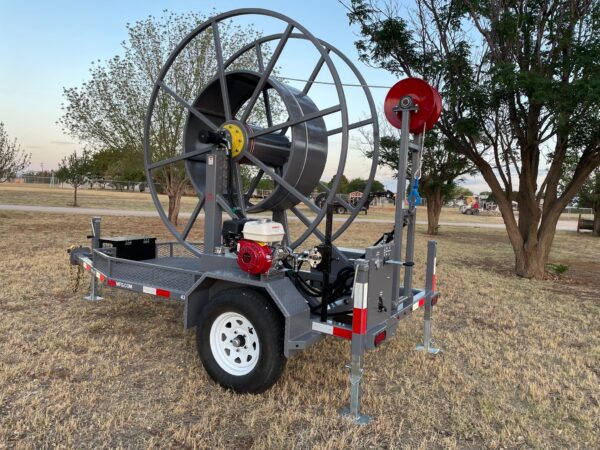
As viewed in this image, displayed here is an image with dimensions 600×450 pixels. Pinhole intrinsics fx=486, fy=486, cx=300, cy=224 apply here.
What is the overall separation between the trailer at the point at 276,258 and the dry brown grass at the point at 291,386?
0.99ft

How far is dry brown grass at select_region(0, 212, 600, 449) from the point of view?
323 cm

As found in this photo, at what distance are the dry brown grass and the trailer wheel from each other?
0.52ft

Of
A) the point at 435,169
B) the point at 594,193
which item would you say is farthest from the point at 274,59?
the point at 594,193

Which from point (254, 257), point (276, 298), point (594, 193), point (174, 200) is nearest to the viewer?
point (276, 298)

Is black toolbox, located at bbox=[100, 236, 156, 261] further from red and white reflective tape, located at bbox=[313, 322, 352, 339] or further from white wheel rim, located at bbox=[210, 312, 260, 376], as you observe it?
red and white reflective tape, located at bbox=[313, 322, 352, 339]

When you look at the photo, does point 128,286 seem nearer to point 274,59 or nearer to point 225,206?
point 225,206

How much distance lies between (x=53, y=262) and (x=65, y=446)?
6.84 metres

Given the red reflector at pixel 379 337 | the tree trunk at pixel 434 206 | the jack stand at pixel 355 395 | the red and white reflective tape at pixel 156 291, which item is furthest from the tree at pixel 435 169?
the jack stand at pixel 355 395

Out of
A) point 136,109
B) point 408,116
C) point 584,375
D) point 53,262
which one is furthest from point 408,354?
point 136,109

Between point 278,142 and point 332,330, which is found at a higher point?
point 278,142

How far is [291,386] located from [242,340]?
586 millimetres

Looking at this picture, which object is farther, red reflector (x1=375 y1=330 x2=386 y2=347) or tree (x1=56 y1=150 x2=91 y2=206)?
tree (x1=56 y1=150 x2=91 y2=206)

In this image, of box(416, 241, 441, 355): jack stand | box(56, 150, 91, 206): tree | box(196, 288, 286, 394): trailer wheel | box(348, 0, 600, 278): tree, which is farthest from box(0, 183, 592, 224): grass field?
box(196, 288, 286, 394): trailer wheel

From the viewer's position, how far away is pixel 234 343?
3.77 metres
